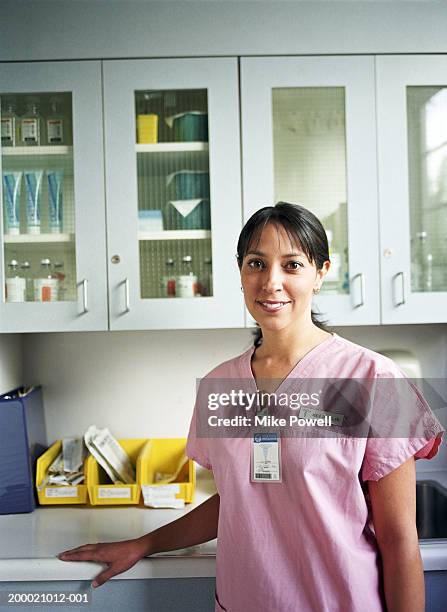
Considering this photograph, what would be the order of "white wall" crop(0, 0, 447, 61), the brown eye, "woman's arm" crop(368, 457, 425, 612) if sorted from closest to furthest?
"woman's arm" crop(368, 457, 425, 612), the brown eye, "white wall" crop(0, 0, 447, 61)

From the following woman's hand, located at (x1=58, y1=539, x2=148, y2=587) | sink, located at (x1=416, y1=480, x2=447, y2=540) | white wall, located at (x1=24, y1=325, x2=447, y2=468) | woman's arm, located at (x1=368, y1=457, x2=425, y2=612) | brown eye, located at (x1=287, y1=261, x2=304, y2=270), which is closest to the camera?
woman's arm, located at (x1=368, y1=457, x2=425, y2=612)

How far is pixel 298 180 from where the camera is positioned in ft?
5.15

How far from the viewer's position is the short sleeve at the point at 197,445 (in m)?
1.25

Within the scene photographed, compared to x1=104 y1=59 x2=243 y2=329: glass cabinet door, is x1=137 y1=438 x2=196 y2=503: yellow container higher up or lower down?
lower down

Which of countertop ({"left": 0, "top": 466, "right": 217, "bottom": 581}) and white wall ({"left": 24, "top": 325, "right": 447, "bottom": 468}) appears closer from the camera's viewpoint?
countertop ({"left": 0, "top": 466, "right": 217, "bottom": 581})

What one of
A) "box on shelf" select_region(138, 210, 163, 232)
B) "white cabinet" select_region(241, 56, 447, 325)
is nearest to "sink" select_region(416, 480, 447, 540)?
"white cabinet" select_region(241, 56, 447, 325)

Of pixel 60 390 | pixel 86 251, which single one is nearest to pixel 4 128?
pixel 86 251

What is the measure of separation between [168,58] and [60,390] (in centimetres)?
109

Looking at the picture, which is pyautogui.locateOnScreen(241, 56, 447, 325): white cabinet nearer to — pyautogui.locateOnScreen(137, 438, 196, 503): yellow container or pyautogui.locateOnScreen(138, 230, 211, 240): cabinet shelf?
pyautogui.locateOnScreen(138, 230, 211, 240): cabinet shelf

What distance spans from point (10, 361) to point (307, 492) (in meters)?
1.10

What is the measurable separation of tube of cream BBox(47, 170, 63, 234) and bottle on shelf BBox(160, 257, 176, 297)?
316 mm

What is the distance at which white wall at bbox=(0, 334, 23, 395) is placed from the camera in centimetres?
169

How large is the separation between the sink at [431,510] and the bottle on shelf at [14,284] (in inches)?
52.0

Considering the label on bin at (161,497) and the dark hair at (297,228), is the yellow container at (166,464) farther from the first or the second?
the dark hair at (297,228)
